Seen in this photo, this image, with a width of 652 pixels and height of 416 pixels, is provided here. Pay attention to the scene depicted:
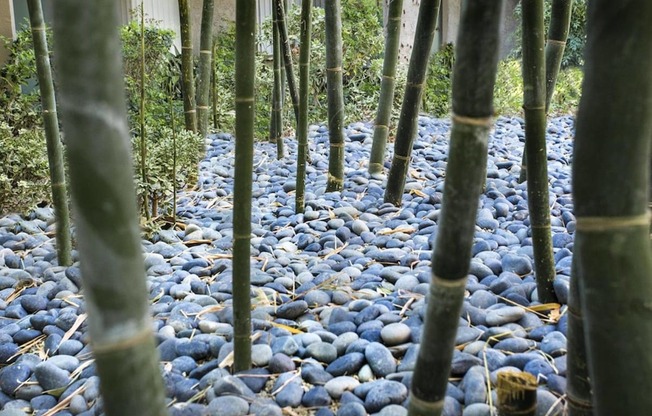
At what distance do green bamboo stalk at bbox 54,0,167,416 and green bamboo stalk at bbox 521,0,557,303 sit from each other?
120 centimetres

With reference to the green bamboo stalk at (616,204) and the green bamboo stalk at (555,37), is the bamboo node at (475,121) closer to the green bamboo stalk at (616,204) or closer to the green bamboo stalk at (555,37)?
the green bamboo stalk at (616,204)

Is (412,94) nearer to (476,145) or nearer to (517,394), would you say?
(517,394)

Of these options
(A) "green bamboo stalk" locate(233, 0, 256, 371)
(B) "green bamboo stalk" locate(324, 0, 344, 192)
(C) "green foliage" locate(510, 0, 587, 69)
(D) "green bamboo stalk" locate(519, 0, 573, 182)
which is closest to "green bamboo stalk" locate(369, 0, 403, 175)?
(B) "green bamboo stalk" locate(324, 0, 344, 192)

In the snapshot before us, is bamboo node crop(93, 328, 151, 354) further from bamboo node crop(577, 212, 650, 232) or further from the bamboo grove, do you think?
bamboo node crop(577, 212, 650, 232)

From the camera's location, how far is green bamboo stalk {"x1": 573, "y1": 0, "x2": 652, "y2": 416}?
61 cm

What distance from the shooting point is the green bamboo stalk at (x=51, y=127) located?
224 cm

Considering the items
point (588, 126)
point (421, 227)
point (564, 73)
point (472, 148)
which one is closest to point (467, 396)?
point (472, 148)

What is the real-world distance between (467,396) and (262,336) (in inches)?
23.9

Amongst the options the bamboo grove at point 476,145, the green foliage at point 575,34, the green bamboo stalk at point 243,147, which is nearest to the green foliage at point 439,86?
the green foliage at point 575,34

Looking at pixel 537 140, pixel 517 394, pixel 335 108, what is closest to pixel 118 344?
pixel 517 394

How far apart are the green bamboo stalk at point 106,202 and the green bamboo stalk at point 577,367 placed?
0.71m

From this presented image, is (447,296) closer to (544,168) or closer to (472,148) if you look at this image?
(472,148)

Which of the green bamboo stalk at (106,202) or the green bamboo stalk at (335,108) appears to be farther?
the green bamboo stalk at (335,108)

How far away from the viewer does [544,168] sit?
5.43ft
